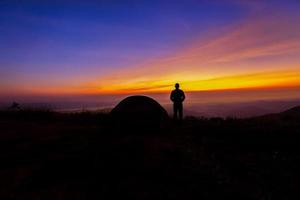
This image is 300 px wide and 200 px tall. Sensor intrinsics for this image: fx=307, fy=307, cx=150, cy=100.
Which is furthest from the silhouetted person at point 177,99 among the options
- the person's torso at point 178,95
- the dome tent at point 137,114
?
the dome tent at point 137,114

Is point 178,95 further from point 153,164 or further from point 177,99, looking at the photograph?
point 153,164

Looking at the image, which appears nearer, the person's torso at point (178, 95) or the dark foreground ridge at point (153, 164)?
the dark foreground ridge at point (153, 164)

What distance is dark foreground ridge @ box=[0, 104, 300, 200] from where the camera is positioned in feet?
23.9

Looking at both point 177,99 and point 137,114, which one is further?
point 177,99

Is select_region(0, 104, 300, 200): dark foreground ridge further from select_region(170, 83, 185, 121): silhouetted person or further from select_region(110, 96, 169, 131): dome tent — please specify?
select_region(170, 83, 185, 121): silhouetted person

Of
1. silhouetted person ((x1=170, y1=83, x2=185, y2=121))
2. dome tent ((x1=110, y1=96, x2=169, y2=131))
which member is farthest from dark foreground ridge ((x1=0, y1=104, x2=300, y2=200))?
silhouetted person ((x1=170, y1=83, x2=185, y2=121))

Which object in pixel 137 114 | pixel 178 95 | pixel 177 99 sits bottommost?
pixel 137 114

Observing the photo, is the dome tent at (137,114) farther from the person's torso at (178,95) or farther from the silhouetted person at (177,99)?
the person's torso at (178,95)

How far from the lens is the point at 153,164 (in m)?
9.40

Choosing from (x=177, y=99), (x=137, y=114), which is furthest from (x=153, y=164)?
(x=177, y=99)

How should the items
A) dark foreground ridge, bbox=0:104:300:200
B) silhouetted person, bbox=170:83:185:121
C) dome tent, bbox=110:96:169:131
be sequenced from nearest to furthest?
dark foreground ridge, bbox=0:104:300:200 → dome tent, bbox=110:96:169:131 → silhouetted person, bbox=170:83:185:121

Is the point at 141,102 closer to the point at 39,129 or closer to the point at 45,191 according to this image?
the point at 39,129

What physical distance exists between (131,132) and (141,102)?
1757 millimetres

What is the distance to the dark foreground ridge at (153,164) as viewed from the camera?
7273 mm
